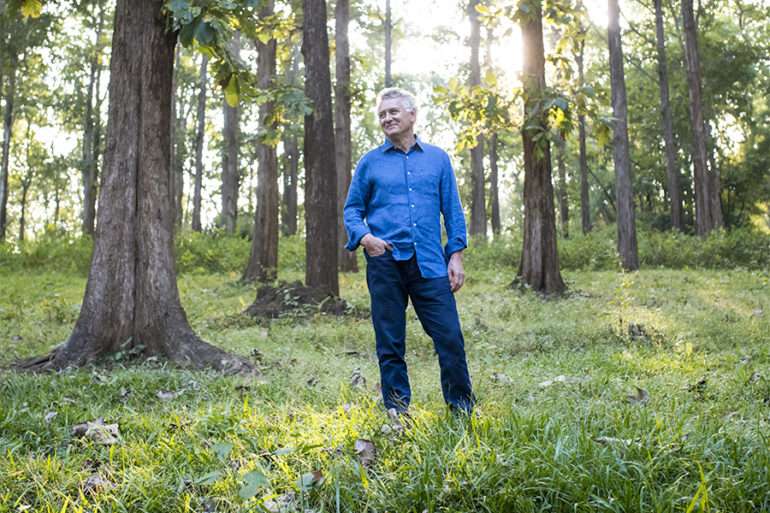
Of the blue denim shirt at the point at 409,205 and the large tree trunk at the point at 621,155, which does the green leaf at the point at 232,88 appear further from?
the large tree trunk at the point at 621,155

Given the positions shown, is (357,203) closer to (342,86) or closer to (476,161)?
(342,86)

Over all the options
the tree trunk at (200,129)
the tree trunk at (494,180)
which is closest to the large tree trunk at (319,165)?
the tree trunk at (200,129)

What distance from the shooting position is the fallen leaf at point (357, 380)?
5.84m

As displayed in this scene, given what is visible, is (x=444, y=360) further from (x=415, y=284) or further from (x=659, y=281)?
(x=659, y=281)

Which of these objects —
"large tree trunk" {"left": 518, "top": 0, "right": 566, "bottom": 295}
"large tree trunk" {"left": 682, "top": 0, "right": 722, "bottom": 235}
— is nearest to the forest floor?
"large tree trunk" {"left": 518, "top": 0, "right": 566, "bottom": 295}

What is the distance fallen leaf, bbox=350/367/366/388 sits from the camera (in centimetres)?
584

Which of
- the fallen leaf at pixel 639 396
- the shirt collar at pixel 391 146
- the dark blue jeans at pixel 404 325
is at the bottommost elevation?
the fallen leaf at pixel 639 396

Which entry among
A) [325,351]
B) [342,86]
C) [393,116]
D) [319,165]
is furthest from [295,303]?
[342,86]

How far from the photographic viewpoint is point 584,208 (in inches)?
1197

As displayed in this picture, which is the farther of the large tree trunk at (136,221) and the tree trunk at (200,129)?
the tree trunk at (200,129)

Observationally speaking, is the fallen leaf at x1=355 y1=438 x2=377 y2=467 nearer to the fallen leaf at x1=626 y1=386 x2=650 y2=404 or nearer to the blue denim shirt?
the blue denim shirt

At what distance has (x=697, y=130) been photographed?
22906 mm

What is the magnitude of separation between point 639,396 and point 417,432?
2357mm

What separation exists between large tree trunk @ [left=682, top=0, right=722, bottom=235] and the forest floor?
16323 millimetres
